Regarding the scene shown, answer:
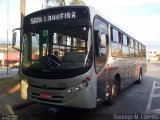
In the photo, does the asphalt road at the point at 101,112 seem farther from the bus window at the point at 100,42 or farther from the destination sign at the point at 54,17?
the destination sign at the point at 54,17

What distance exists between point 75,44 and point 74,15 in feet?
2.63

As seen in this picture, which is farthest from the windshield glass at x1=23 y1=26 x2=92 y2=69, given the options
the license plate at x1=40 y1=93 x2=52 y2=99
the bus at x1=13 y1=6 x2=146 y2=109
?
the license plate at x1=40 y1=93 x2=52 y2=99

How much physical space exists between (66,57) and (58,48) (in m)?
0.48

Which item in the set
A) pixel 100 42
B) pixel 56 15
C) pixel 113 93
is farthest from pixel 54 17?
pixel 113 93

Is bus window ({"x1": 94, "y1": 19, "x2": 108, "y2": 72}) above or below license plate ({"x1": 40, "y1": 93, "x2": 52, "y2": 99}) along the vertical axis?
above

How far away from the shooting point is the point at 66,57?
824 centimetres

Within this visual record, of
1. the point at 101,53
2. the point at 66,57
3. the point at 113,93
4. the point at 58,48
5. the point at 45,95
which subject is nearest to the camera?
the point at 66,57

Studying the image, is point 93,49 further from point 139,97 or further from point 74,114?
point 139,97

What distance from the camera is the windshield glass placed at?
8.11 metres

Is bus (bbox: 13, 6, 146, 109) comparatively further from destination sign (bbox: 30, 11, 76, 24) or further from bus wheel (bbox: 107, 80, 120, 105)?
bus wheel (bbox: 107, 80, 120, 105)

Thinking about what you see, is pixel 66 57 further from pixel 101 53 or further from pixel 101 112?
pixel 101 112

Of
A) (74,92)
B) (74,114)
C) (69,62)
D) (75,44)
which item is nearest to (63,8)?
(75,44)

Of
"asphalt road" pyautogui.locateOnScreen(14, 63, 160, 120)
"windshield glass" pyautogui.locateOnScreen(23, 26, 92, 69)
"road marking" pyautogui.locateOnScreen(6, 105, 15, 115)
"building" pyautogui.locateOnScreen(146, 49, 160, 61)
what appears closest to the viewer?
"windshield glass" pyautogui.locateOnScreen(23, 26, 92, 69)

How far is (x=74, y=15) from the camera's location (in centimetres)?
830
